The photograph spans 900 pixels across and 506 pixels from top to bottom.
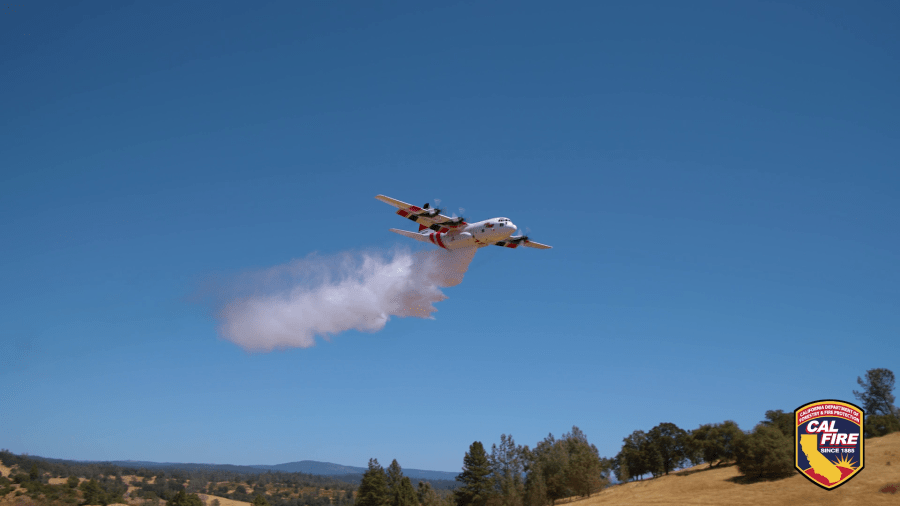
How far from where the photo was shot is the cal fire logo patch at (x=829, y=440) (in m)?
30.4

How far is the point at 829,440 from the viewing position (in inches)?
1225

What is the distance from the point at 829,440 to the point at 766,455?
3489 centimetres

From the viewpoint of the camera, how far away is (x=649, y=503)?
62.7 metres

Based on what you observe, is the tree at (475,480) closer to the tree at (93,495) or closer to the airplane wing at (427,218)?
the airplane wing at (427,218)

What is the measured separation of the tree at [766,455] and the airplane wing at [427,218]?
4212 centimetres

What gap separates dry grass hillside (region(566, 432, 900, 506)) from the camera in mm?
50188

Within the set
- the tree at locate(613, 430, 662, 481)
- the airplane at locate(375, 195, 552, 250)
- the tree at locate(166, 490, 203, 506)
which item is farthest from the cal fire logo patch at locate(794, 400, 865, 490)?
the tree at locate(166, 490, 203, 506)

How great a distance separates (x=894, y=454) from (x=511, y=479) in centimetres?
4232

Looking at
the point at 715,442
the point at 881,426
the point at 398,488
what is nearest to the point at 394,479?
the point at 398,488

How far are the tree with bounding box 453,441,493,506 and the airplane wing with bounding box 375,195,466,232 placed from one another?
130 feet

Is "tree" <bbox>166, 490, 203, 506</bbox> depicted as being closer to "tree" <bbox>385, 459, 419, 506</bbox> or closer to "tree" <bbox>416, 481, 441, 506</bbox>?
"tree" <bbox>385, 459, 419, 506</bbox>

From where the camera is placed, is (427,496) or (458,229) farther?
(427,496)

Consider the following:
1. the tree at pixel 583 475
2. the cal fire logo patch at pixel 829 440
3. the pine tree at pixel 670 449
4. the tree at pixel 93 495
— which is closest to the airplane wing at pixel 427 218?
the cal fire logo patch at pixel 829 440

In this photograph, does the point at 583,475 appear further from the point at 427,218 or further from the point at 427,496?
the point at 427,218
